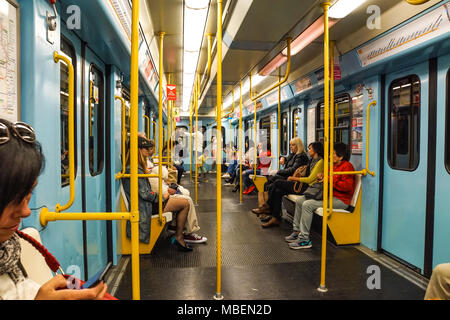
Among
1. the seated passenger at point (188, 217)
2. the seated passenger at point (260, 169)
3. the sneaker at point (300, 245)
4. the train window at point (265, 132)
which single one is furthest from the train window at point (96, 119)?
the train window at point (265, 132)

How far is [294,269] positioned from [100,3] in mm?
2889

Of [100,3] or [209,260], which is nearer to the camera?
[100,3]

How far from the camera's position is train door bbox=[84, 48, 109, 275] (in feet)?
8.29

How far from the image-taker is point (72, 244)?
217 centimetres

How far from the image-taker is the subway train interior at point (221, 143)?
1.53 m

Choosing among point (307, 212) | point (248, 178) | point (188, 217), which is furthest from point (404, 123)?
point (248, 178)

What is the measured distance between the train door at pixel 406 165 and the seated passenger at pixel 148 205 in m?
2.44

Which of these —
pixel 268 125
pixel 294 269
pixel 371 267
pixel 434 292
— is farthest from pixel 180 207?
pixel 268 125

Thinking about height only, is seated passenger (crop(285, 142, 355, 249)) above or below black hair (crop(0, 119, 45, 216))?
below

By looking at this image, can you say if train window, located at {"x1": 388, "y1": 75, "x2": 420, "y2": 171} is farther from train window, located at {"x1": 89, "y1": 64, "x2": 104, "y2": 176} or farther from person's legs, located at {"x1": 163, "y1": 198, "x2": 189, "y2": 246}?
train window, located at {"x1": 89, "y1": 64, "x2": 104, "y2": 176}

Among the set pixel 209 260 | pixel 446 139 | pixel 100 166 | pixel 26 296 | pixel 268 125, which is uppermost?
pixel 268 125

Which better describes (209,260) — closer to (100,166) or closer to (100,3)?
(100,166)

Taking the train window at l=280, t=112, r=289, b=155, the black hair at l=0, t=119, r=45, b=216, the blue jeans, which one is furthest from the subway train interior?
the blue jeans

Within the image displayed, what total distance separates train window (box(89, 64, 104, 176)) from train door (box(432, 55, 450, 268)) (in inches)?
128
